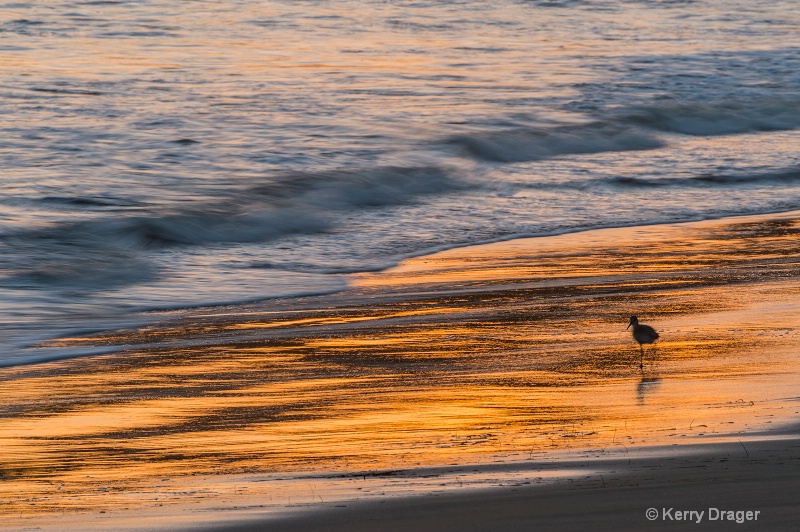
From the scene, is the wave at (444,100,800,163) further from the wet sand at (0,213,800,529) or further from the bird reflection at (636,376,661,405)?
the bird reflection at (636,376,661,405)

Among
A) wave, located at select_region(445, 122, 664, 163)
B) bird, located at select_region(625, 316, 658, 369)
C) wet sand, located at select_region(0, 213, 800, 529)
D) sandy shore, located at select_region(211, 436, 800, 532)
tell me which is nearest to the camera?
Answer: sandy shore, located at select_region(211, 436, 800, 532)

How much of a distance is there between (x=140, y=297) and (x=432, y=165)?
6790 mm

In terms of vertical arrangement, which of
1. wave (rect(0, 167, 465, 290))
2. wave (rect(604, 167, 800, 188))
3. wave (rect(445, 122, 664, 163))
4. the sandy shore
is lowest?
wave (rect(445, 122, 664, 163))

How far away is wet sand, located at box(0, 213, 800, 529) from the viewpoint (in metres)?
4.04

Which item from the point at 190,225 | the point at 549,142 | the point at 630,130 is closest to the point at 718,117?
the point at 630,130

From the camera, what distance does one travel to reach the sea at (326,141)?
Answer: 32.3ft

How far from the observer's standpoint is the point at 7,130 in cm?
1524

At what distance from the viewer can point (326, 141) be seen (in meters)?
15.7

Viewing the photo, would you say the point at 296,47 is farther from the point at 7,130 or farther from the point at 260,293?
the point at 260,293

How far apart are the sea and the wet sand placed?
0.87 m

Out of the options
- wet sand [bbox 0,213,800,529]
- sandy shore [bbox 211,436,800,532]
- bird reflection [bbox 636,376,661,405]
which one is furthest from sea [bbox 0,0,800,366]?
sandy shore [bbox 211,436,800,532]

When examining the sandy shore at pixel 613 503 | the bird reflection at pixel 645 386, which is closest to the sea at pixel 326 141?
the bird reflection at pixel 645 386

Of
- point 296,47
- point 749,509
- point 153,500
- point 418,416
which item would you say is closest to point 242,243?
point 418,416

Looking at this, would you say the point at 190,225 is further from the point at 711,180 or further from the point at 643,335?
the point at 643,335
